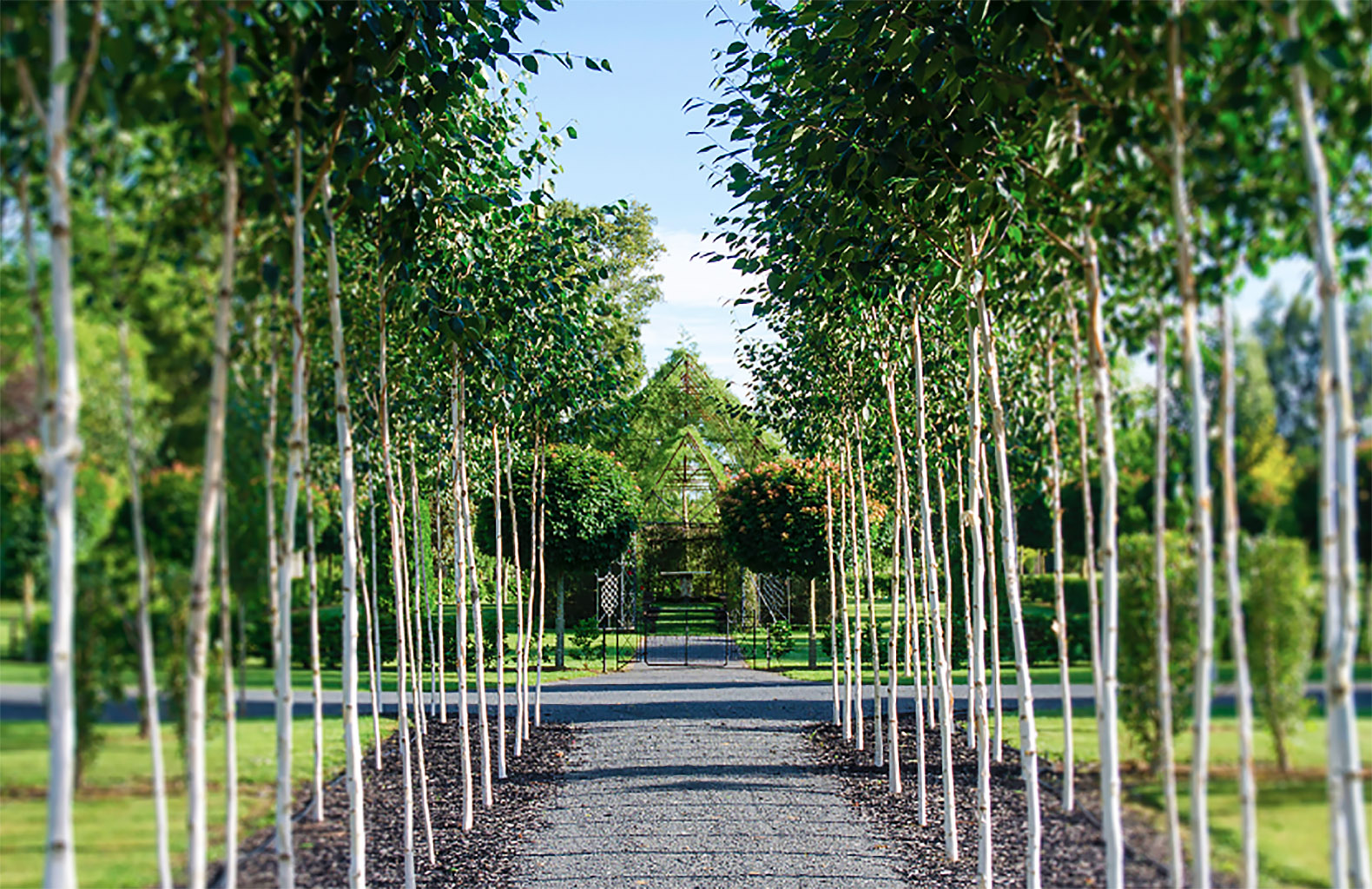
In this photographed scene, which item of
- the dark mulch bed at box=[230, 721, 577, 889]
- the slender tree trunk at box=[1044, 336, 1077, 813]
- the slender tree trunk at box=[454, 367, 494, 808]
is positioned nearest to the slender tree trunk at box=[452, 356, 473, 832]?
the slender tree trunk at box=[454, 367, 494, 808]

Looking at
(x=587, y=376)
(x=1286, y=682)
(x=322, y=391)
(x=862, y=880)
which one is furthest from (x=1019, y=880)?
(x=587, y=376)

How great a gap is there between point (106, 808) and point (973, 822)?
6.16 meters

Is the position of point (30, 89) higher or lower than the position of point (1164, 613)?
higher

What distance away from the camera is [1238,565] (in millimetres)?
2381

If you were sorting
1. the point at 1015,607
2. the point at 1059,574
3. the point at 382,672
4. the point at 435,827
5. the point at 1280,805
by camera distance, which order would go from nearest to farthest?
1. the point at 1280,805
2. the point at 1015,607
3. the point at 1059,574
4. the point at 435,827
5. the point at 382,672

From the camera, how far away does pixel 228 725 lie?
8.40 ft

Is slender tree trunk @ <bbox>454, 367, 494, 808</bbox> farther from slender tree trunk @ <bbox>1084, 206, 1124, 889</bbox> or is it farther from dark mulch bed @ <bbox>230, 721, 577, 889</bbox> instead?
slender tree trunk @ <bbox>1084, 206, 1124, 889</bbox>

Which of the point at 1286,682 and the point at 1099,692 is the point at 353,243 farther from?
the point at 1286,682

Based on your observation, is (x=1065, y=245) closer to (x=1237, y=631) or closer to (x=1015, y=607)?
(x=1237, y=631)

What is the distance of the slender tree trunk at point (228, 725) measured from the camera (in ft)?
8.09

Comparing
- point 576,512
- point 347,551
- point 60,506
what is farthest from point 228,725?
point 576,512

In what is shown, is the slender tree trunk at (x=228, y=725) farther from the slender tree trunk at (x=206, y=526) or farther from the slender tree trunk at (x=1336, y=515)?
the slender tree trunk at (x=1336, y=515)

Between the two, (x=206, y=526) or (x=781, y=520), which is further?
(x=781, y=520)

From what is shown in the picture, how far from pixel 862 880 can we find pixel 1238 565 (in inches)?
168
